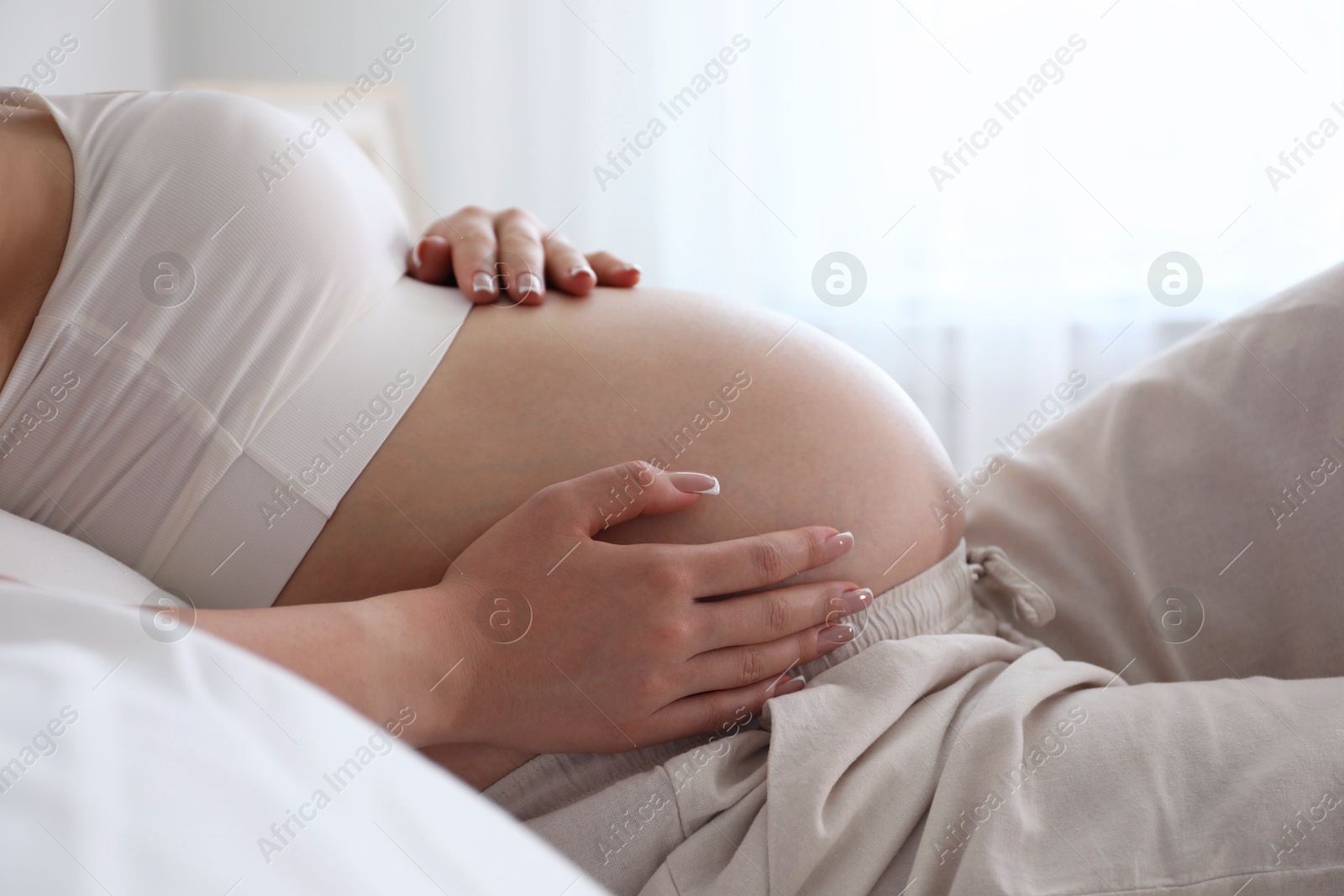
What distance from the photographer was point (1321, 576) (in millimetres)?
646

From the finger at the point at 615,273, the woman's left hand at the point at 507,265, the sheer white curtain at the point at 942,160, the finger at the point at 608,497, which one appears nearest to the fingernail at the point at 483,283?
the woman's left hand at the point at 507,265

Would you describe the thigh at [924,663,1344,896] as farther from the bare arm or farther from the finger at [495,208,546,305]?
the finger at [495,208,546,305]

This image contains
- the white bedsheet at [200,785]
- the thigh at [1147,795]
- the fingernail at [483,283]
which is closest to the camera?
the white bedsheet at [200,785]

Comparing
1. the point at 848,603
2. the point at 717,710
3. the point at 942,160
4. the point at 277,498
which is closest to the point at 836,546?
the point at 848,603

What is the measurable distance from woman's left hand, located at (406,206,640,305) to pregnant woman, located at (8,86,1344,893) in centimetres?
1

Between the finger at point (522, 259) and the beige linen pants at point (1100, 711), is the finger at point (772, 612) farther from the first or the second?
the finger at point (522, 259)

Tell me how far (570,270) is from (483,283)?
8cm

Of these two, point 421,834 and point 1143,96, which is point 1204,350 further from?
point 1143,96

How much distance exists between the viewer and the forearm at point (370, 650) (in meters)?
0.49

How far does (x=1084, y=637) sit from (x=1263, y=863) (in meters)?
0.28

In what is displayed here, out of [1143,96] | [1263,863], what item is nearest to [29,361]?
[1263,863]

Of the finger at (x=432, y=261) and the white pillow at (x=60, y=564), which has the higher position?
the finger at (x=432, y=261)

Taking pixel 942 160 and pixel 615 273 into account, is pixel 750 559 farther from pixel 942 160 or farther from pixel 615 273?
pixel 942 160

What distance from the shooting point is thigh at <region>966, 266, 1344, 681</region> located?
66 cm
